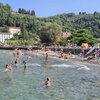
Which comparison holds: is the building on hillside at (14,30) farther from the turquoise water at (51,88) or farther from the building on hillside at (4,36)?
the turquoise water at (51,88)

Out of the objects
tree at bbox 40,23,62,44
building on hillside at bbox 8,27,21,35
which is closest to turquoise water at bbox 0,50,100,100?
tree at bbox 40,23,62,44

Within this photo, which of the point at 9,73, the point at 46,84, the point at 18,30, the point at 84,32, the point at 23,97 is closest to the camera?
the point at 23,97

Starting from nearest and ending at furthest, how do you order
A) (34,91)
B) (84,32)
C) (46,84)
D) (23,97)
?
1. (23,97)
2. (34,91)
3. (46,84)
4. (84,32)

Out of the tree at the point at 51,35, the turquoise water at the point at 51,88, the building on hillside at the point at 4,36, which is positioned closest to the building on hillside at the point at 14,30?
the building on hillside at the point at 4,36

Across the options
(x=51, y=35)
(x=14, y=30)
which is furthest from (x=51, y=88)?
(x=14, y=30)

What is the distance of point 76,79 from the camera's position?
3953 cm

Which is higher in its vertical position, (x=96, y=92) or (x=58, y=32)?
(x=58, y=32)

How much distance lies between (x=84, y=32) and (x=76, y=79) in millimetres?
81055

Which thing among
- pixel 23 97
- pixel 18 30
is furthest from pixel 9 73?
pixel 18 30

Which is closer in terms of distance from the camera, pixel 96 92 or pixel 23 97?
pixel 23 97

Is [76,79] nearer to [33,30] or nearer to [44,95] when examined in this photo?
[44,95]

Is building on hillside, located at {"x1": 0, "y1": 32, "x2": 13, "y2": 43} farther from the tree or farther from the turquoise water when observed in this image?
the turquoise water

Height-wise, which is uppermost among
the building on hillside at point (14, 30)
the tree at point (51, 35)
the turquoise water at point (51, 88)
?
the building on hillside at point (14, 30)

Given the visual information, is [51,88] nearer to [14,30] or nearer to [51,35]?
[51,35]
